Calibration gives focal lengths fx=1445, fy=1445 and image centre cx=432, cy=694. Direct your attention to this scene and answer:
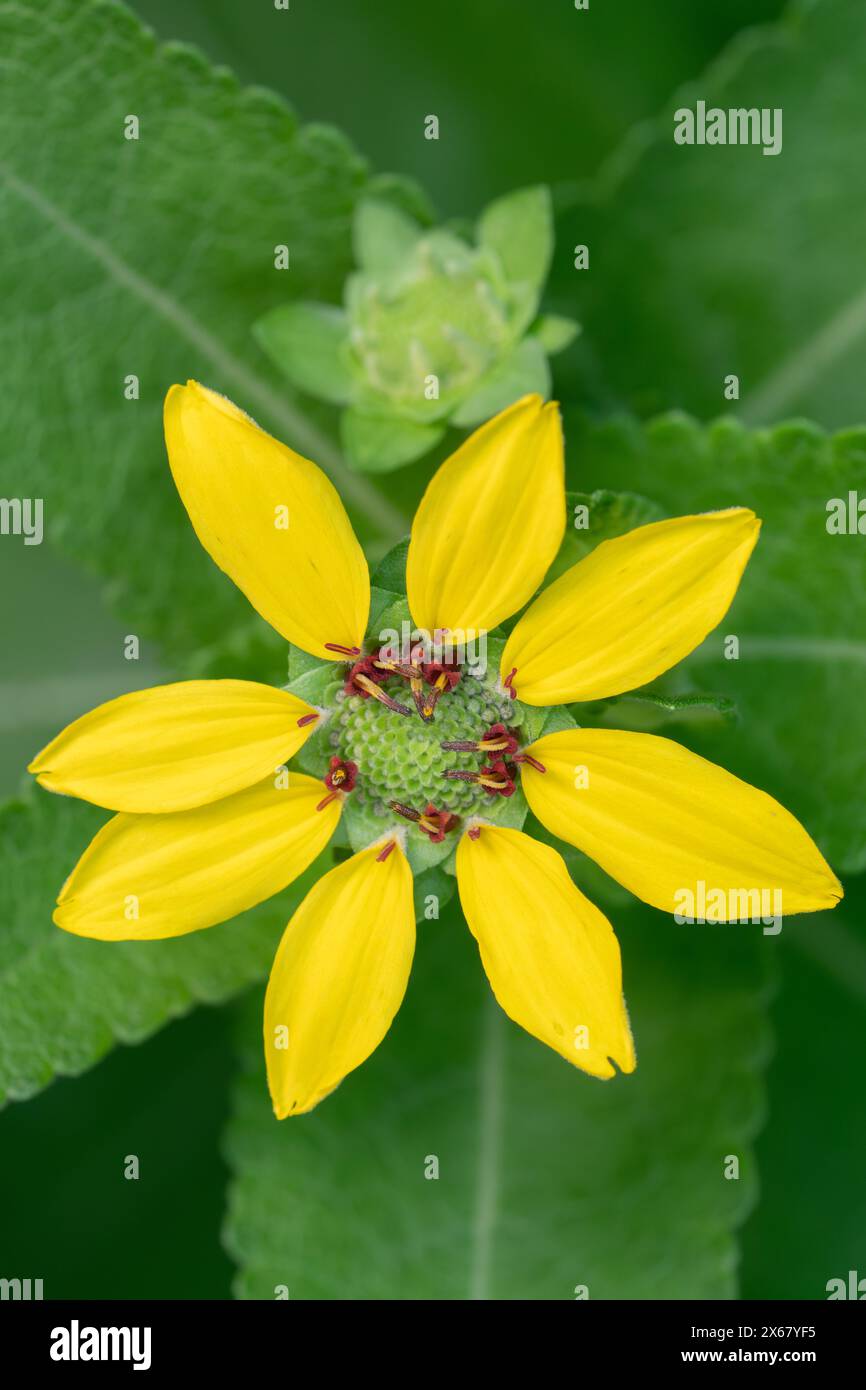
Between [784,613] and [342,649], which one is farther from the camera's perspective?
[784,613]

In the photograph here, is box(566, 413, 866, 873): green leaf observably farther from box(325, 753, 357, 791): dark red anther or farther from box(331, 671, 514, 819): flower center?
box(325, 753, 357, 791): dark red anther

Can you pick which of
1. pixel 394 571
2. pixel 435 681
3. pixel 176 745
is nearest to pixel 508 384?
pixel 394 571

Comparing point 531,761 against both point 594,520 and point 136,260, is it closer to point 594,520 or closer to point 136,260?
point 594,520

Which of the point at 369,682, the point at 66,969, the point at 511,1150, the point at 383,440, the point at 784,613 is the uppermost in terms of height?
the point at 383,440

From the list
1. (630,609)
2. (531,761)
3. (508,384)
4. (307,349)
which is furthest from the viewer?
(307,349)

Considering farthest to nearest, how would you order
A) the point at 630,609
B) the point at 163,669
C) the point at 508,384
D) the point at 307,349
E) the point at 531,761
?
the point at 163,669 → the point at 307,349 → the point at 508,384 → the point at 531,761 → the point at 630,609

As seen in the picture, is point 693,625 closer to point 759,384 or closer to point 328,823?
point 328,823

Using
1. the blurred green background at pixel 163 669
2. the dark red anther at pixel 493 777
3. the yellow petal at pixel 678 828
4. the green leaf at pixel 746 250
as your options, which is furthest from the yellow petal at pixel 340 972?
the blurred green background at pixel 163 669

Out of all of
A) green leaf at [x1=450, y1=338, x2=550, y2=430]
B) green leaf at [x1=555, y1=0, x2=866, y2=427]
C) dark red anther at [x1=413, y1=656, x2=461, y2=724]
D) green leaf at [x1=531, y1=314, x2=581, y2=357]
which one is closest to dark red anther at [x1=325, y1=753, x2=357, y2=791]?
dark red anther at [x1=413, y1=656, x2=461, y2=724]
